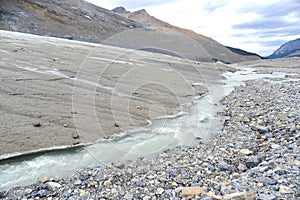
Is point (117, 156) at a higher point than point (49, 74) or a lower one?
lower

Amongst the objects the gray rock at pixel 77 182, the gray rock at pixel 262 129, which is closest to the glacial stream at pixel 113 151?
the gray rock at pixel 77 182

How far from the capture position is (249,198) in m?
3.32

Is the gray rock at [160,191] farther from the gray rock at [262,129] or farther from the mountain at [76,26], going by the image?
the mountain at [76,26]

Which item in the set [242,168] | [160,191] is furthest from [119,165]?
[242,168]

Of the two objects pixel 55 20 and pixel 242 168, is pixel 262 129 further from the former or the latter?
pixel 55 20

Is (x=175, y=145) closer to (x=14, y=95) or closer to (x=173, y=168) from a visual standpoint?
(x=173, y=168)

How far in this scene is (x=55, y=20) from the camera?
45.3 metres

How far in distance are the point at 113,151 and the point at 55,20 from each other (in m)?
45.4

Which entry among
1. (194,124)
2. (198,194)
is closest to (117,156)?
(198,194)

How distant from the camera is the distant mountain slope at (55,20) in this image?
38.1 metres

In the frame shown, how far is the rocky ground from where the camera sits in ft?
12.1

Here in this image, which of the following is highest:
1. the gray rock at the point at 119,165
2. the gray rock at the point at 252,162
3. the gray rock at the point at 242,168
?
the gray rock at the point at 252,162

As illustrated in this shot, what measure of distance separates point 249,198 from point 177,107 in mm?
6382

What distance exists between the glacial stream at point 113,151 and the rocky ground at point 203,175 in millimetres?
306
